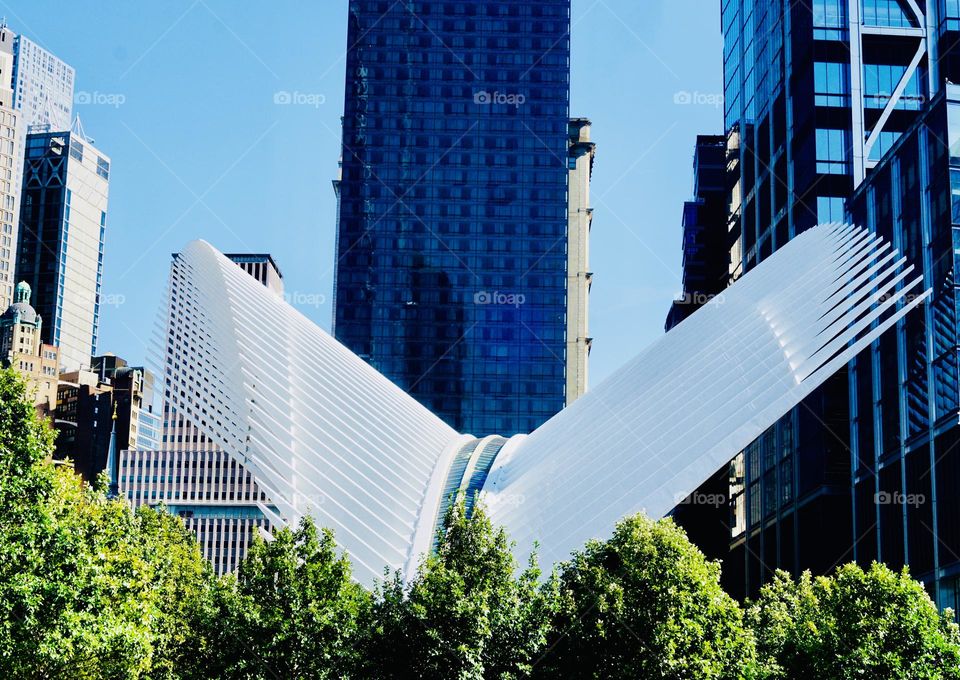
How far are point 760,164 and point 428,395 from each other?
77.5m

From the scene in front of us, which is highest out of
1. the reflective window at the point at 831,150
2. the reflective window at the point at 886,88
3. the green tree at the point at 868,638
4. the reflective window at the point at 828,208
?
the reflective window at the point at 886,88

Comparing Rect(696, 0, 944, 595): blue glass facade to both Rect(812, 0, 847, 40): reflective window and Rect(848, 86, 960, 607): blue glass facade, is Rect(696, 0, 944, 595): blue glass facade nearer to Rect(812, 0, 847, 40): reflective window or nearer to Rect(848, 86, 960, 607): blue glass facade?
Rect(812, 0, 847, 40): reflective window

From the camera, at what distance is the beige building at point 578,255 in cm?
17670

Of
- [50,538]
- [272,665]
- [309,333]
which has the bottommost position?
[272,665]

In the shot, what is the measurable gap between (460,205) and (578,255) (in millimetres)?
22362

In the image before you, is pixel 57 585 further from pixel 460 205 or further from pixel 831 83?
pixel 460 205

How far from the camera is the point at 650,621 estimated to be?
3347cm

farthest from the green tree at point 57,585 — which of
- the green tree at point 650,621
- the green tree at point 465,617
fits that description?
the green tree at point 650,621

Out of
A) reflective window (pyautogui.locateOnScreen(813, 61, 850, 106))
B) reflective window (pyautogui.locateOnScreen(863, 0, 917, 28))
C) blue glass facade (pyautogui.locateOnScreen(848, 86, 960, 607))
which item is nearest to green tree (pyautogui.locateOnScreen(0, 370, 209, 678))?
blue glass facade (pyautogui.locateOnScreen(848, 86, 960, 607))

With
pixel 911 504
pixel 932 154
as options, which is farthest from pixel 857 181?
pixel 911 504

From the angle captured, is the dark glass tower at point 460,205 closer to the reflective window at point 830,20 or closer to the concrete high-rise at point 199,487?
the concrete high-rise at point 199,487

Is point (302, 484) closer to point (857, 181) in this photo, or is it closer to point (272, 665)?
point (272, 665)

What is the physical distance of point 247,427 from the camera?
45.6m

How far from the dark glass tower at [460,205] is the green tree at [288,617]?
123 metres
